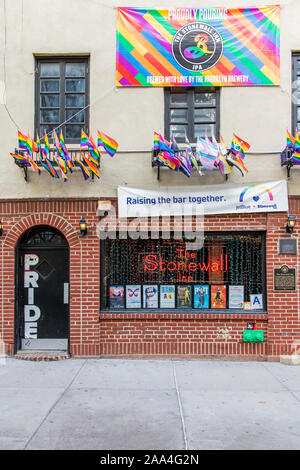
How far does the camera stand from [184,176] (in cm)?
711

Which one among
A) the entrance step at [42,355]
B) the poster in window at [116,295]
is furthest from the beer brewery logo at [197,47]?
the entrance step at [42,355]

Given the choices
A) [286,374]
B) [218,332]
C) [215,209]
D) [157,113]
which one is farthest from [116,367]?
[157,113]

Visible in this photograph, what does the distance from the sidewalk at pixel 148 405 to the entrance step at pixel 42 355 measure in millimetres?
157

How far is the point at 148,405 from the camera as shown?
502cm

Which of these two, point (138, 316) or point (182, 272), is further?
point (182, 272)

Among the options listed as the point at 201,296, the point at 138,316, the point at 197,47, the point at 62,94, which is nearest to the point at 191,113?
the point at 197,47

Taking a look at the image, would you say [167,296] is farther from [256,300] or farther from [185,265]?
[256,300]

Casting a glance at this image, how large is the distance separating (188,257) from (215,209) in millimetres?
1092

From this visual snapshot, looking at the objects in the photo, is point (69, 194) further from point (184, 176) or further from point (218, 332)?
point (218, 332)

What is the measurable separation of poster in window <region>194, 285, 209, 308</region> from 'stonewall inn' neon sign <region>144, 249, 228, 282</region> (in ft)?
0.78

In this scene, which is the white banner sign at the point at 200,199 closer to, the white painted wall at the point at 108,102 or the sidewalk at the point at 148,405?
the white painted wall at the point at 108,102

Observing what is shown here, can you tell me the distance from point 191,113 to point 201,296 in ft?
11.9

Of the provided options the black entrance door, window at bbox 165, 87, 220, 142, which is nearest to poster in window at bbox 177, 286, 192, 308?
the black entrance door

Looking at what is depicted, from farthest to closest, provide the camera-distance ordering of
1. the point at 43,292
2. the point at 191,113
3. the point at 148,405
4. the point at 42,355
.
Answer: the point at 43,292 < the point at 191,113 < the point at 42,355 < the point at 148,405
